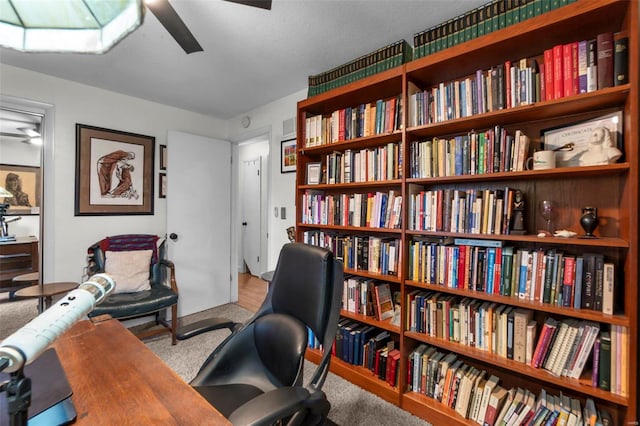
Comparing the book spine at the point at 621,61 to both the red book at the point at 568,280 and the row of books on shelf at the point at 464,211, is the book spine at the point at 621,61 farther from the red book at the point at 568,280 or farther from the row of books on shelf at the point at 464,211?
the red book at the point at 568,280

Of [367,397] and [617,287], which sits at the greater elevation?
[617,287]

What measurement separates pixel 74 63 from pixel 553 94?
129 inches

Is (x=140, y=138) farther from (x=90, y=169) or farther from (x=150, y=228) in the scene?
(x=150, y=228)

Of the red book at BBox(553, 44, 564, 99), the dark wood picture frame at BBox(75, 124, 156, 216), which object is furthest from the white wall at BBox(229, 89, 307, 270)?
the red book at BBox(553, 44, 564, 99)

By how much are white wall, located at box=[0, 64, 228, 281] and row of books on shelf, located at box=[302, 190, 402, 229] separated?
79.6 inches

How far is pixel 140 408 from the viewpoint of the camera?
733 mm

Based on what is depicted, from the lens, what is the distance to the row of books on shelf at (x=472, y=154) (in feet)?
4.68

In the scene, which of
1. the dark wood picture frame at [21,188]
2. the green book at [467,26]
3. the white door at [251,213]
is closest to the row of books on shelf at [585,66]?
the green book at [467,26]

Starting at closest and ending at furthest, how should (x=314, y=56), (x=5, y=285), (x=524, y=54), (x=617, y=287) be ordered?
(x=617, y=287) < (x=524, y=54) < (x=314, y=56) < (x=5, y=285)

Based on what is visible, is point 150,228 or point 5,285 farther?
point 5,285

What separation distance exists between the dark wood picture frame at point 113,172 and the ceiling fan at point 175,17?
5.91 ft

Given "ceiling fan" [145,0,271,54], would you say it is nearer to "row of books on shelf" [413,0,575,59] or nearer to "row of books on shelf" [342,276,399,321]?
"row of books on shelf" [413,0,575,59]

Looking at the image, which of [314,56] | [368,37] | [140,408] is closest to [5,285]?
[140,408]

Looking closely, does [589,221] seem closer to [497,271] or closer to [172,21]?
[497,271]
